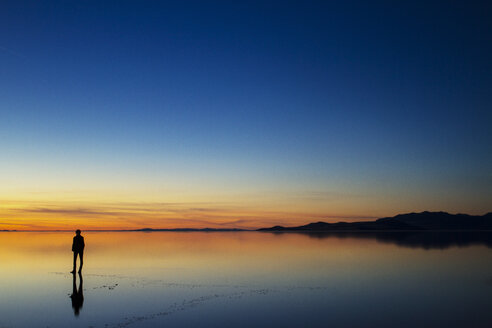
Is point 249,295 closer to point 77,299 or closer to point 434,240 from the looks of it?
point 77,299

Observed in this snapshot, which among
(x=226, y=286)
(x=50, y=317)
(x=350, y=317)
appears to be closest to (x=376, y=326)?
(x=350, y=317)

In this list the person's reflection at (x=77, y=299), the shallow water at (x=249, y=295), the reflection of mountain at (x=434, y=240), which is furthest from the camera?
the reflection of mountain at (x=434, y=240)

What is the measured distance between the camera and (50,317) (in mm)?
13039

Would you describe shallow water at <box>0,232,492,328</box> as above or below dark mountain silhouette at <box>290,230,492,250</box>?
above

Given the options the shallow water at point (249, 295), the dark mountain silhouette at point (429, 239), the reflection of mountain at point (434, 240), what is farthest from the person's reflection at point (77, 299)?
the reflection of mountain at point (434, 240)

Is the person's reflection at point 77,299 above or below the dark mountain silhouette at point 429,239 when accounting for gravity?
above

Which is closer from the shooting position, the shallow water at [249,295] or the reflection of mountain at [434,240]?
the shallow water at [249,295]

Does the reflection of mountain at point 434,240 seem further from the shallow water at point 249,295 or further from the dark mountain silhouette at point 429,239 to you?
the shallow water at point 249,295

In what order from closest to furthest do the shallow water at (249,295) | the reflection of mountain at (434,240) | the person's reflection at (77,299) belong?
the shallow water at (249,295), the person's reflection at (77,299), the reflection of mountain at (434,240)

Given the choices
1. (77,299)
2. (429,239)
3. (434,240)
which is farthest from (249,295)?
(429,239)

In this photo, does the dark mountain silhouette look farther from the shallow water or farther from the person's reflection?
the person's reflection

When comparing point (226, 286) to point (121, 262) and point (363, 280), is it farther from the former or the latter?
point (121, 262)

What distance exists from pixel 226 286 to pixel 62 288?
7332 millimetres

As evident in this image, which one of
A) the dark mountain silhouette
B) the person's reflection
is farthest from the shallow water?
the dark mountain silhouette
